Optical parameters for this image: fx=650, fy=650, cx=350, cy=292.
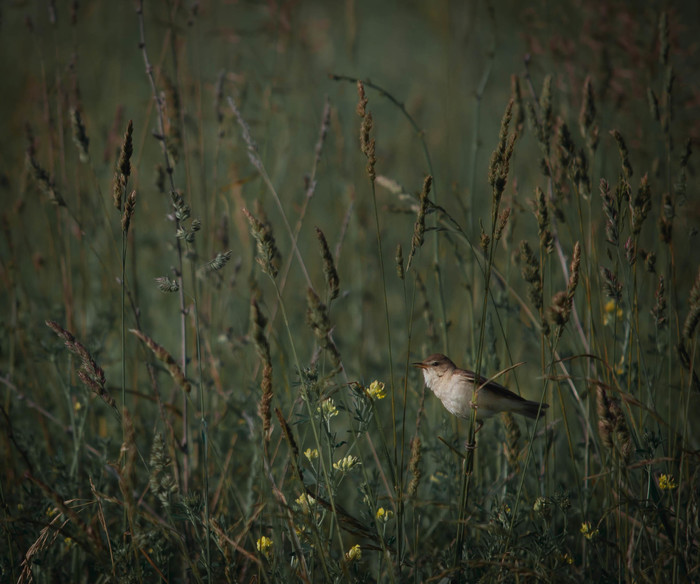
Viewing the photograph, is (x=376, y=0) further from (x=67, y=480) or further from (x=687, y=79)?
(x=67, y=480)

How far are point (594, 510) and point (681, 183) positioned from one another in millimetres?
1013

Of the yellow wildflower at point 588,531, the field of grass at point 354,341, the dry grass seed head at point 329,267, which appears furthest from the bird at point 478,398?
the dry grass seed head at point 329,267

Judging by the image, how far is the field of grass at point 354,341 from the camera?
4.88 ft

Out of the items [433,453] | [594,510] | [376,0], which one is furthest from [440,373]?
[376,0]

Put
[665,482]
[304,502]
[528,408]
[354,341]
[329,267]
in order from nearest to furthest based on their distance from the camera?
1. [329,267]
2. [304,502]
3. [665,482]
4. [528,408]
5. [354,341]

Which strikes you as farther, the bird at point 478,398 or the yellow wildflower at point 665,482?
the bird at point 478,398

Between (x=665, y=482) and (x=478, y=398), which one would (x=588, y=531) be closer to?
(x=665, y=482)

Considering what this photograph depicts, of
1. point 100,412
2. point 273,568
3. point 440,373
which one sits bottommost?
point 100,412

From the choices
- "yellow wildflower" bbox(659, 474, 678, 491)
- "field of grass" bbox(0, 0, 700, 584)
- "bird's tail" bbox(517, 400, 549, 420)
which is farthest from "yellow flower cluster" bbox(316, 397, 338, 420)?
"yellow wildflower" bbox(659, 474, 678, 491)

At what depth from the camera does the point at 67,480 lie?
2.04 meters

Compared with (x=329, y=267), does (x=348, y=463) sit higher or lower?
lower

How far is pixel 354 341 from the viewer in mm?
3521

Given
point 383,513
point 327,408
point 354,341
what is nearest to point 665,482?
point 383,513

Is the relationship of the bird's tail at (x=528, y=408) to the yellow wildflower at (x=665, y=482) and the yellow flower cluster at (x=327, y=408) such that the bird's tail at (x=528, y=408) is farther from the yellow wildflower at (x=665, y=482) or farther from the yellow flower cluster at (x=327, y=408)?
the yellow flower cluster at (x=327, y=408)
